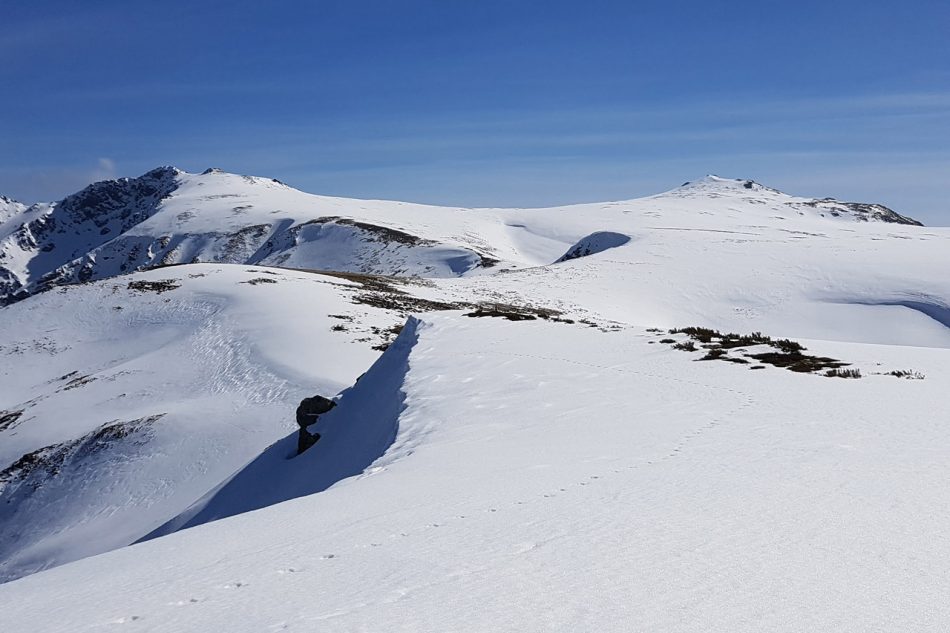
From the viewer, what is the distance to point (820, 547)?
4.86m

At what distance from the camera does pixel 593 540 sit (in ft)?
17.3

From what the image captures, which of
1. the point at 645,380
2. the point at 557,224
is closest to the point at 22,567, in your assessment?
the point at 645,380

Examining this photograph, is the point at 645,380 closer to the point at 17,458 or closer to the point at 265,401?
the point at 265,401

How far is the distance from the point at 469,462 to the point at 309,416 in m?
9.91

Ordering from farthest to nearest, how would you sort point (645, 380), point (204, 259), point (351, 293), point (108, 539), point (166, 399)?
point (204, 259)
point (351, 293)
point (166, 399)
point (108, 539)
point (645, 380)

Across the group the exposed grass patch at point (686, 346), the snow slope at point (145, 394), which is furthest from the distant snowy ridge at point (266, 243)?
the exposed grass patch at point (686, 346)

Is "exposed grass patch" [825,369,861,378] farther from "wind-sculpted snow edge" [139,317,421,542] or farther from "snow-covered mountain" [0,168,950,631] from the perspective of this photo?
"wind-sculpted snow edge" [139,317,421,542]

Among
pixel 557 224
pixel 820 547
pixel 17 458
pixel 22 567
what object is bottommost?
pixel 22 567

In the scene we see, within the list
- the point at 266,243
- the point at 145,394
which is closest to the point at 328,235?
the point at 266,243

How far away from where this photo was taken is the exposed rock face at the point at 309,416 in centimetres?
1697

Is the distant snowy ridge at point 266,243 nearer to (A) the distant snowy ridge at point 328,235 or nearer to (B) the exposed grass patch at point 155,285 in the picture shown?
(A) the distant snowy ridge at point 328,235

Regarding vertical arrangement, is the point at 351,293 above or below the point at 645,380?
above

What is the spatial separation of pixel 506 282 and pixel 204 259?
3533 inches

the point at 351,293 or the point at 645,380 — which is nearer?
the point at 645,380
